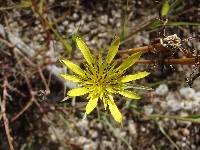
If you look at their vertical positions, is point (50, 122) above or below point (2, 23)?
below

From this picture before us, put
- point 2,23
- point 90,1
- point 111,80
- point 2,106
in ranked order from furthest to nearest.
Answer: point 90,1 → point 2,23 → point 2,106 → point 111,80

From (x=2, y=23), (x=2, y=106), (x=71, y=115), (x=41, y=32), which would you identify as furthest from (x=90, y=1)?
(x=2, y=106)

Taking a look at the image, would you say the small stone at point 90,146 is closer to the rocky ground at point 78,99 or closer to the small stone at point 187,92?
the rocky ground at point 78,99

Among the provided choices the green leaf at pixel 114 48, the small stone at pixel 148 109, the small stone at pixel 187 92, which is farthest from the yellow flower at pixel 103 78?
the small stone at pixel 187 92

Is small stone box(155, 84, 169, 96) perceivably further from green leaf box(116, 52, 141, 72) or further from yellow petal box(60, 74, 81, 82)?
yellow petal box(60, 74, 81, 82)

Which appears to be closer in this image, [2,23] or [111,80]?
[111,80]

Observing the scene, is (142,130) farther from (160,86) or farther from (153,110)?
(160,86)
